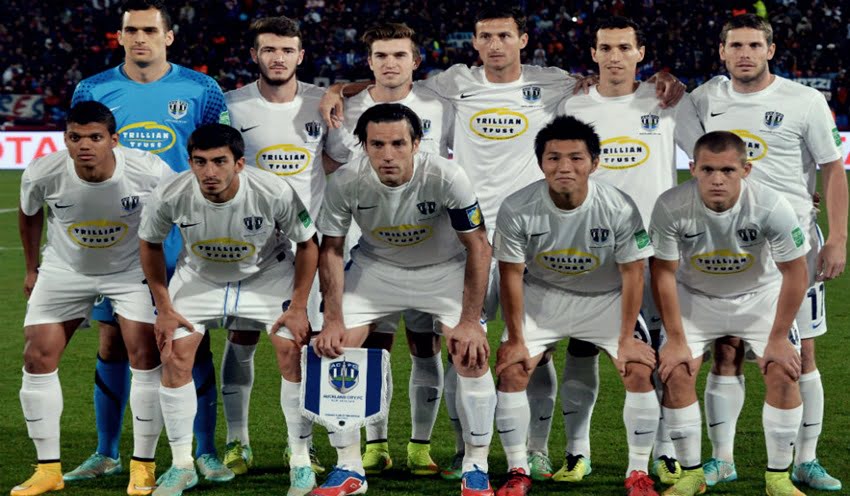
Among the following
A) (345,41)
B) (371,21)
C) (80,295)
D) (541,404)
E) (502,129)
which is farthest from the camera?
(371,21)

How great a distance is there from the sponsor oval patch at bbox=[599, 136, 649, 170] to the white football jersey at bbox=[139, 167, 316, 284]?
4.99 ft

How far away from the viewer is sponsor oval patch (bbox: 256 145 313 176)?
19.6 feet

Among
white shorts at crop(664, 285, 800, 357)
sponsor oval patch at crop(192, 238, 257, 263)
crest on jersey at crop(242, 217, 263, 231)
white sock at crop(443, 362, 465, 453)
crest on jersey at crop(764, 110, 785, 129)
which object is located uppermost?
crest on jersey at crop(764, 110, 785, 129)

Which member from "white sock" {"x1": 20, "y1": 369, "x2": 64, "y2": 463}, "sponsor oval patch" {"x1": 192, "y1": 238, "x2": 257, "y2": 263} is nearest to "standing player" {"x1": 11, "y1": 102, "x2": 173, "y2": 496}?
"white sock" {"x1": 20, "y1": 369, "x2": 64, "y2": 463}

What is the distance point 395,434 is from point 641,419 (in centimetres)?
175

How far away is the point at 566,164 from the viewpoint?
492 centimetres

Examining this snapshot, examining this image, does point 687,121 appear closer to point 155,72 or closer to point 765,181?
point 765,181

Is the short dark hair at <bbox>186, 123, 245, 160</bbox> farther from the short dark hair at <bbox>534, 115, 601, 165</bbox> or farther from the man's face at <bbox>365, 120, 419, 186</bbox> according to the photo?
the short dark hair at <bbox>534, 115, 601, 165</bbox>

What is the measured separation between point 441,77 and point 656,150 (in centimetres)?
124

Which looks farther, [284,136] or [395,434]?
[395,434]

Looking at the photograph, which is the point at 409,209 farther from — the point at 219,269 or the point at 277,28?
the point at 277,28

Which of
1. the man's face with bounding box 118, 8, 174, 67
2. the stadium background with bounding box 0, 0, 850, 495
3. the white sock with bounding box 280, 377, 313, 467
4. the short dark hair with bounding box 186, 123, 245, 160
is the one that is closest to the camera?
the short dark hair with bounding box 186, 123, 245, 160

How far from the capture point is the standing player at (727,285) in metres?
4.92

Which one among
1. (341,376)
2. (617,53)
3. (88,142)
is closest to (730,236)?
(617,53)
